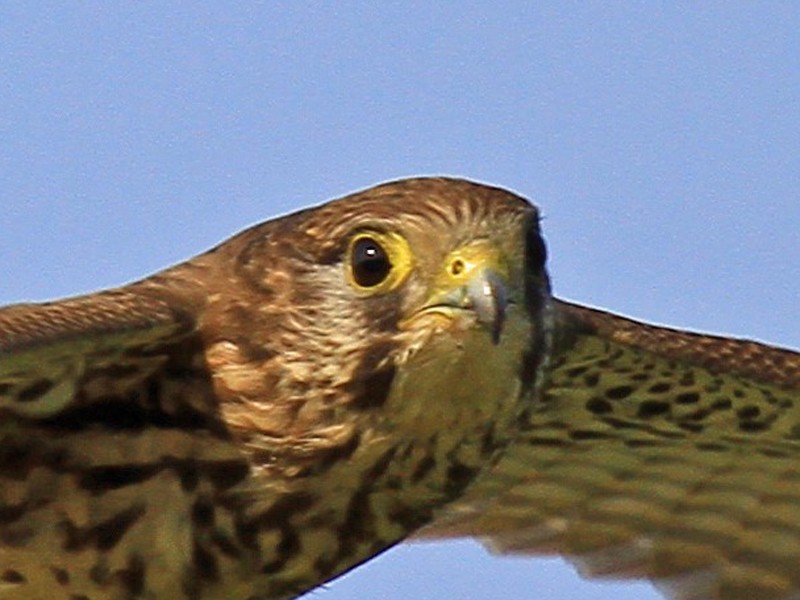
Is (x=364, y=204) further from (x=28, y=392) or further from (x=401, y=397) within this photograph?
(x=28, y=392)

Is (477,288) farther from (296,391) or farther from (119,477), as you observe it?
(119,477)

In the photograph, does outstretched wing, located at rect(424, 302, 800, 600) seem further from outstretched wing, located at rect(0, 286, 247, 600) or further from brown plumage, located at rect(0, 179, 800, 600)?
outstretched wing, located at rect(0, 286, 247, 600)

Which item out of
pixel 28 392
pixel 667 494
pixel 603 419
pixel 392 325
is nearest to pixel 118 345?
pixel 28 392

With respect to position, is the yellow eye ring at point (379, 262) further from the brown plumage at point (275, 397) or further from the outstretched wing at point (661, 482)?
the outstretched wing at point (661, 482)

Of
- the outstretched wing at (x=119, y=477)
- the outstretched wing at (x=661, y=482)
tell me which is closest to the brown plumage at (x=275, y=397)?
the outstretched wing at (x=119, y=477)

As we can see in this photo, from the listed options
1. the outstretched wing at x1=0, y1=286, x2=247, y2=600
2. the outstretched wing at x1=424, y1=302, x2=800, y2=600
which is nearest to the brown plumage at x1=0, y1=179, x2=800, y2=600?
the outstretched wing at x1=0, y1=286, x2=247, y2=600

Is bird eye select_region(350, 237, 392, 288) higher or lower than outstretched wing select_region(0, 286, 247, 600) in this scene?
higher
